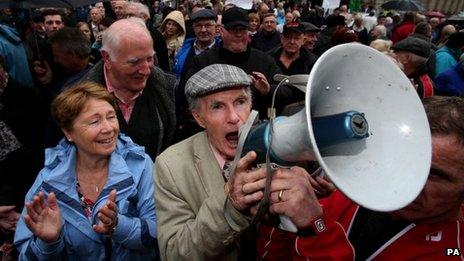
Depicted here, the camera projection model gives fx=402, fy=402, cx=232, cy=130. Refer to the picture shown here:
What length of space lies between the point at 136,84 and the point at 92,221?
3.51 feet

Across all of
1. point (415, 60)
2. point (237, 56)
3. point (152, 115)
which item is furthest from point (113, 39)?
point (415, 60)

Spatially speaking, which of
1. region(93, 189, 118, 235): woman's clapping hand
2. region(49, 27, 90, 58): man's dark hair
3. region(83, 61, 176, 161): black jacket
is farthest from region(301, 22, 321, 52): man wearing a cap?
region(93, 189, 118, 235): woman's clapping hand

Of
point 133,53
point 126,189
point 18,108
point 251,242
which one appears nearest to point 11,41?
point 18,108

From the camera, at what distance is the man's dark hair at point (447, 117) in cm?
128

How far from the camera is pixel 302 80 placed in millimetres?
1214

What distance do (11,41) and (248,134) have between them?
3.88 m

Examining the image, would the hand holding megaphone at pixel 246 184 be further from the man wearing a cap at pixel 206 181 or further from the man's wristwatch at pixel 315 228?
the man's wristwatch at pixel 315 228

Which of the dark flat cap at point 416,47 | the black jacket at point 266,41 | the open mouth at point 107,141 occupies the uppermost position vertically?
the open mouth at point 107,141

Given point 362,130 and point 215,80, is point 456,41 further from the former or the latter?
point 362,130

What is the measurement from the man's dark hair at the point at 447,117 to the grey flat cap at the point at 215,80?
33.7 inches

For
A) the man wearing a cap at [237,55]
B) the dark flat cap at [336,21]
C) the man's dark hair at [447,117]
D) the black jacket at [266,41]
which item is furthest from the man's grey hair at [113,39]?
the dark flat cap at [336,21]

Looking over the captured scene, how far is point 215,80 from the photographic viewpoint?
6.16ft

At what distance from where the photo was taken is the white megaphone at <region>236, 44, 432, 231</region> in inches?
42.9

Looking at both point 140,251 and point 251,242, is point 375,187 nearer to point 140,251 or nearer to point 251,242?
point 251,242
